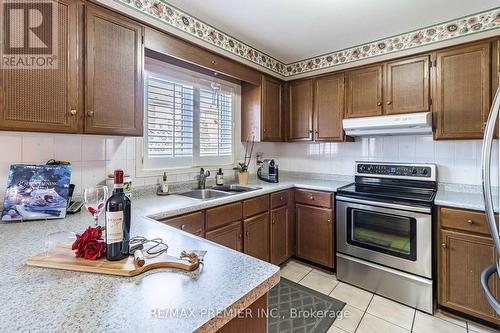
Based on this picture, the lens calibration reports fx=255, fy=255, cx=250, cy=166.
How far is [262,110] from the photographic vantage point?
9.61 ft

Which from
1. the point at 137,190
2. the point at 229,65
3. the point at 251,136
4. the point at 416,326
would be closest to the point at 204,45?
the point at 229,65

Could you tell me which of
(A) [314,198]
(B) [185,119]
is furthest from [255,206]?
(B) [185,119]

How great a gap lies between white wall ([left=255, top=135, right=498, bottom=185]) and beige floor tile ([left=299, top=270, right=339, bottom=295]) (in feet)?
3.92

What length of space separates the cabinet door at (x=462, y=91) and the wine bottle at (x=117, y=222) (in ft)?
8.23

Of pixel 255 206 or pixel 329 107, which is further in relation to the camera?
pixel 329 107

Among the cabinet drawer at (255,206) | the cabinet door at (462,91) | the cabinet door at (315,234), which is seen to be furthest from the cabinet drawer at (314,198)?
the cabinet door at (462,91)

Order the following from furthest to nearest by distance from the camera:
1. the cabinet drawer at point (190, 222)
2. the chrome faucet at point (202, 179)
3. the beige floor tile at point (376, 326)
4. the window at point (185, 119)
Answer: the chrome faucet at point (202, 179)
the window at point (185, 119)
the beige floor tile at point (376, 326)
the cabinet drawer at point (190, 222)

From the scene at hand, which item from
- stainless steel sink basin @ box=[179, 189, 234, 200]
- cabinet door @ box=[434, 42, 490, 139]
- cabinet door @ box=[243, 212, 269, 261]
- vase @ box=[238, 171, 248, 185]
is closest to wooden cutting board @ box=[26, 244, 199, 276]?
cabinet door @ box=[243, 212, 269, 261]

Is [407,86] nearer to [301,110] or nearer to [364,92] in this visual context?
[364,92]

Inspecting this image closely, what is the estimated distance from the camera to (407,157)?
2.61 m

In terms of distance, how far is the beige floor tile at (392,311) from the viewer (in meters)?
1.91

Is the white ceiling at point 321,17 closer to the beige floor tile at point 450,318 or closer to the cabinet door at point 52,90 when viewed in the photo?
the cabinet door at point 52,90

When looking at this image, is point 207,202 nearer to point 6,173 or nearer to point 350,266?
point 6,173

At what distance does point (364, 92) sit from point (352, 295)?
6.42ft
